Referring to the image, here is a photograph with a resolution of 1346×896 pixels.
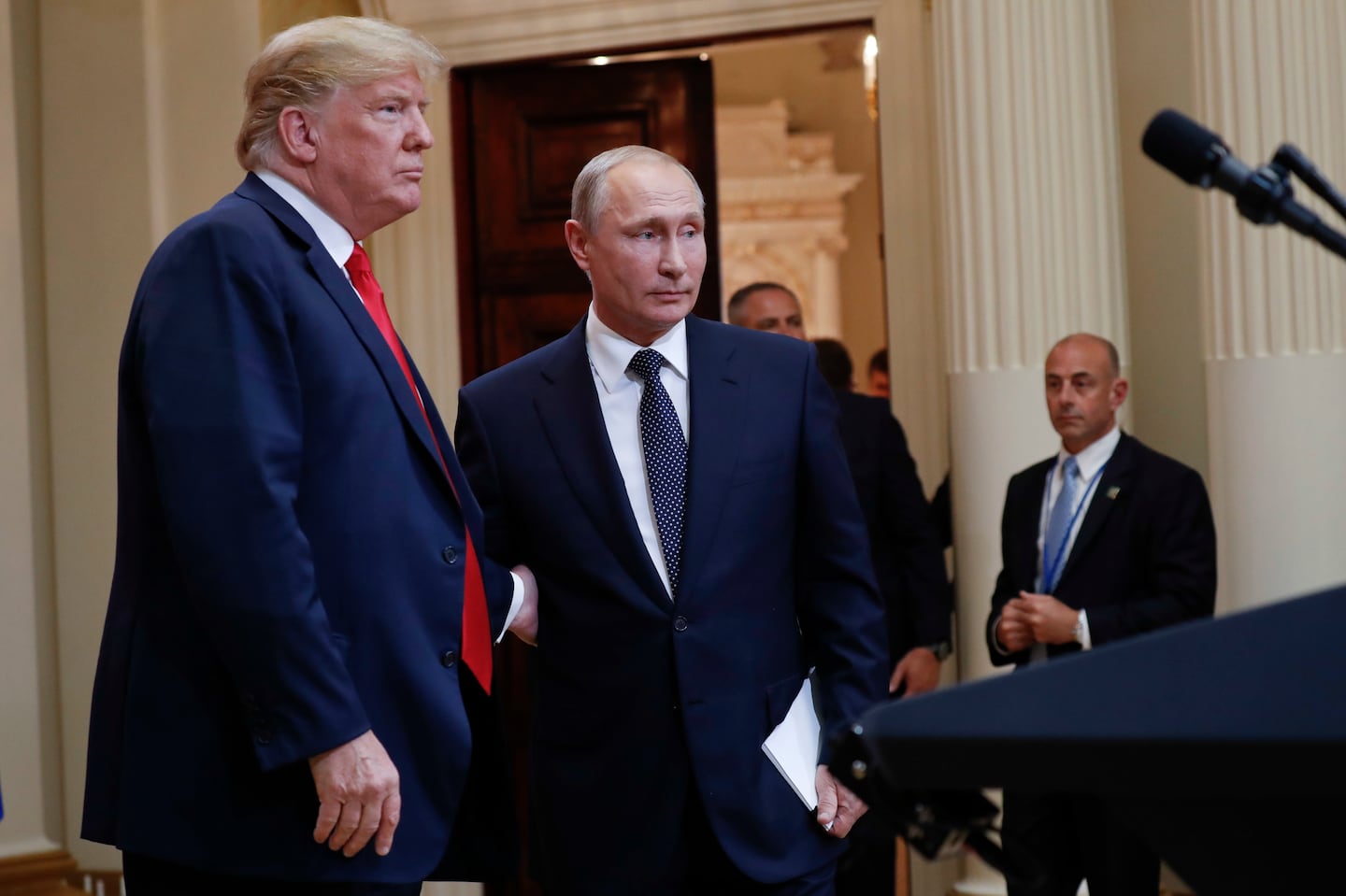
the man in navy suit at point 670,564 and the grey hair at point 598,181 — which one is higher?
the grey hair at point 598,181

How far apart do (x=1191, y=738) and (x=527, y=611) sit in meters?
1.59

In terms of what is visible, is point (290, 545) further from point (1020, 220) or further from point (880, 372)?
point (880, 372)

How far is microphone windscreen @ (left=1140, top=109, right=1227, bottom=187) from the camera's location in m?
1.36

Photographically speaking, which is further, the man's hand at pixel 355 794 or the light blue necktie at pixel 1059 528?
the light blue necktie at pixel 1059 528

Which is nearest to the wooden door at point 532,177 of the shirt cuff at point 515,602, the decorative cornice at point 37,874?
the decorative cornice at point 37,874

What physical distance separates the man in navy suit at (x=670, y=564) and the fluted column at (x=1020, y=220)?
6.56ft

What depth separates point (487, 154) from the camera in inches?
224

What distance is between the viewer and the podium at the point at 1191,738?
954 mm

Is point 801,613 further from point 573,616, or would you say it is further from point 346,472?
point 346,472

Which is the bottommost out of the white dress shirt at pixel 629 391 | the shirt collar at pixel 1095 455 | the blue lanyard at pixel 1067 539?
the blue lanyard at pixel 1067 539

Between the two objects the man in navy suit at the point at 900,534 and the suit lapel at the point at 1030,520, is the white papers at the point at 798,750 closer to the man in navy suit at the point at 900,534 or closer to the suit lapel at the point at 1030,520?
the suit lapel at the point at 1030,520

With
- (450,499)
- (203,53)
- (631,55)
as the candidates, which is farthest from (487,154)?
(450,499)

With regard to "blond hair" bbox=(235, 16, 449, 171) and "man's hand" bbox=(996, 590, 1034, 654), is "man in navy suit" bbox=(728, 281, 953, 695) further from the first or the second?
"blond hair" bbox=(235, 16, 449, 171)

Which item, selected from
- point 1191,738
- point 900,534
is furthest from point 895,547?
point 1191,738
